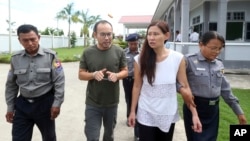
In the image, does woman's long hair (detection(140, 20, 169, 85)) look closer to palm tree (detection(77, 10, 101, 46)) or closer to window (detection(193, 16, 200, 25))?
window (detection(193, 16, 200, 25))

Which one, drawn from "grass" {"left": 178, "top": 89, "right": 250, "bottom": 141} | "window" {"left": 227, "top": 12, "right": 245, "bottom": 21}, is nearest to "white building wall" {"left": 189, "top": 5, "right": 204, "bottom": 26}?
"window" {"left": 227, "top": 12, "right": 245, "bottom": 21}

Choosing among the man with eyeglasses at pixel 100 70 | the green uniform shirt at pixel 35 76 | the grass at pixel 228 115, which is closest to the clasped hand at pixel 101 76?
the man with eyeglasses at pixel 100 70

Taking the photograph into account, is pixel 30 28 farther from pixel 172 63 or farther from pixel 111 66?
pixel 172 63

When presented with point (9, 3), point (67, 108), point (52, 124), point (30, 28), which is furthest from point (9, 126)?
point (9, 3)

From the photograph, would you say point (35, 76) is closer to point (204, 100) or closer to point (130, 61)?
point (204, 100)

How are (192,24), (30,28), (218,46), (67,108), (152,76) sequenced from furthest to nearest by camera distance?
(192,24), (67,108), (30,28), (218,46), (152,76)

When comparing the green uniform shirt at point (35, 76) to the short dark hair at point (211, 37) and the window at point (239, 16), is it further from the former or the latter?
the window at point (239, 16)

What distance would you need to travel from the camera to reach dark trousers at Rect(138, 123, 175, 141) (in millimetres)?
2664

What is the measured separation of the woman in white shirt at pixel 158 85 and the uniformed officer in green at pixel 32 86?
100 cm

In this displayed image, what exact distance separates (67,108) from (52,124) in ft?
11.8

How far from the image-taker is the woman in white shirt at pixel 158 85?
2.62 m

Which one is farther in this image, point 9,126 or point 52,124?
point 9,126

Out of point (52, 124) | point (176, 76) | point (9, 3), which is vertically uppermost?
point (9, 3)

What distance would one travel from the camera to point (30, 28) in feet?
10.3
